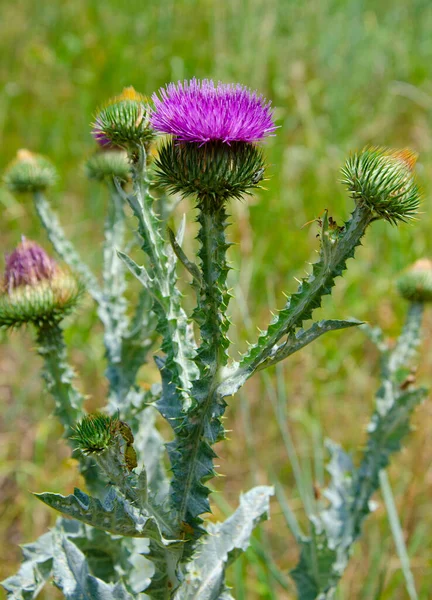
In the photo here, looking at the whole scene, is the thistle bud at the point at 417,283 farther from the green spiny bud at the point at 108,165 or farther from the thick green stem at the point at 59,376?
the thick green stem at the point at 59,376

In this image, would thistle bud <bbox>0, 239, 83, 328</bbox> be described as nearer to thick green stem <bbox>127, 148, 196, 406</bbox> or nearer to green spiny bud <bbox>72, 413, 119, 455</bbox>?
thick green stem <bbox>127, 148, 196, 406</bbox>

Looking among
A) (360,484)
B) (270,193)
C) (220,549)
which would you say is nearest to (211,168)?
(220,549)

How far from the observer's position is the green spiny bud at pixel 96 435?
1.50 m

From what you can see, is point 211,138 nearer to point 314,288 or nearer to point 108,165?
point 314,288

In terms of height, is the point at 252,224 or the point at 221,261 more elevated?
the point at 252,224

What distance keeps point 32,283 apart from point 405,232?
309 cm

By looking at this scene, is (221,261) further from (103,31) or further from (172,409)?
(103,31)

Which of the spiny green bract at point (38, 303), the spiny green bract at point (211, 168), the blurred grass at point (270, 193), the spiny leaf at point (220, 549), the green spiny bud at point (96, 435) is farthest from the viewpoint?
the blurred grass at point (270, 193)

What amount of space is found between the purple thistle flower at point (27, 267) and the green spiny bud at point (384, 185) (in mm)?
1263

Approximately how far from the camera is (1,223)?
17.2 feet

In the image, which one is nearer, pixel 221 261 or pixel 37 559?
pixel 221 261

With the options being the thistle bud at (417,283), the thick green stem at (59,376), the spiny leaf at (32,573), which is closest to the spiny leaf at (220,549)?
the spiny leaf at (32,573)

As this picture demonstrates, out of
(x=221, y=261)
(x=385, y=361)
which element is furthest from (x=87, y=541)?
(x=385, y=361)

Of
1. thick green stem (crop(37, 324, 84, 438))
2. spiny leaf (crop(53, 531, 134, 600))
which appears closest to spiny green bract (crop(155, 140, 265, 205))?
thick green stem (crop(37, 324, 84, 438))
